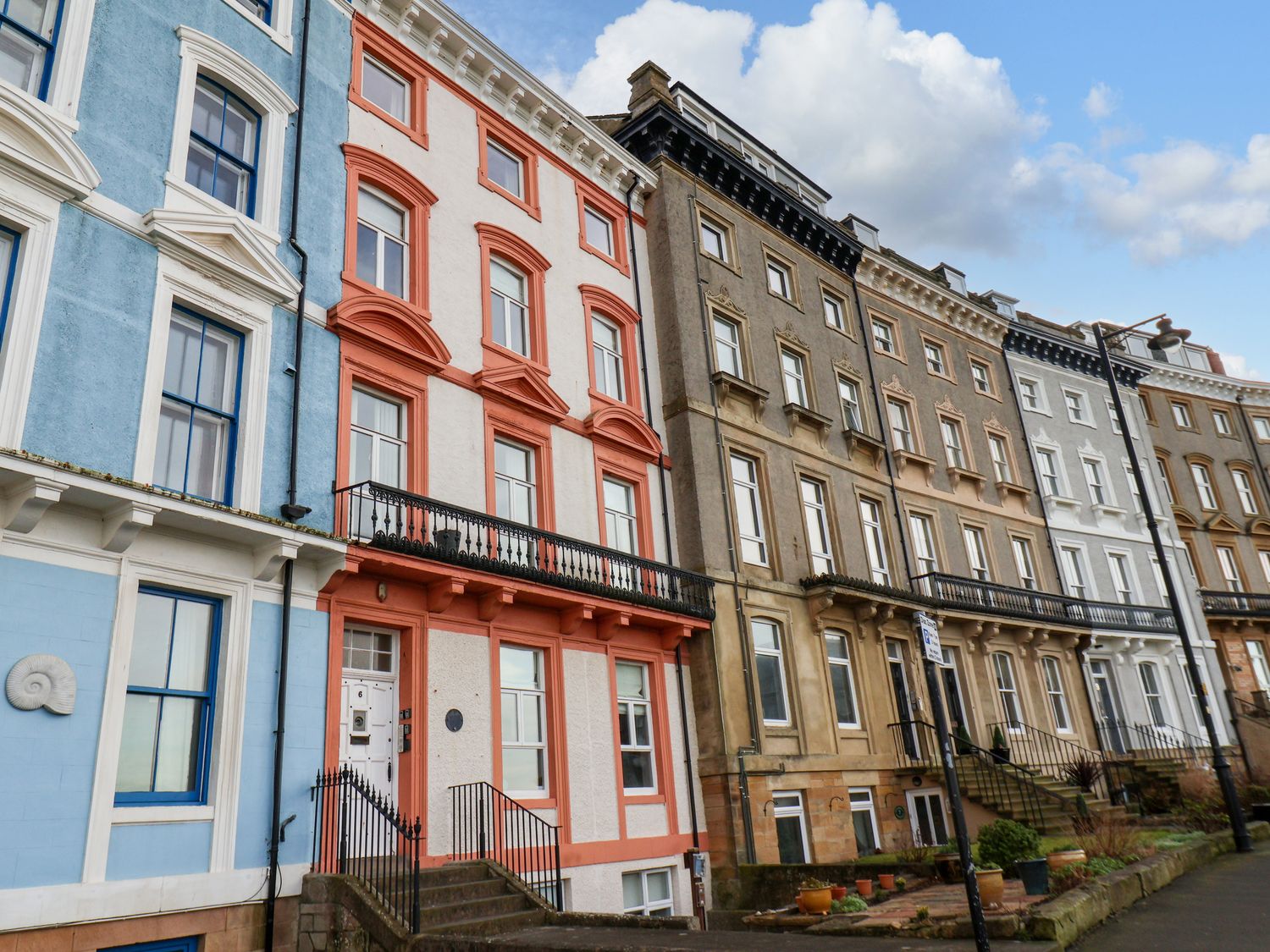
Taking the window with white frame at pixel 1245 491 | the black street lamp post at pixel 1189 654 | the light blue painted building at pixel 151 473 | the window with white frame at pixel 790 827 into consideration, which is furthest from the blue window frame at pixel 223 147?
the window with white frame at pixel 1245 491

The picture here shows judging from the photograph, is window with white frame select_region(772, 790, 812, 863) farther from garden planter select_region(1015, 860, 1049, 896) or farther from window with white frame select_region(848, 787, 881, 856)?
garden planter select_region(1015, 860, 1049, 896)

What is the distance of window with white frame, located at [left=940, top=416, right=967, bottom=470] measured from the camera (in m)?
27.2

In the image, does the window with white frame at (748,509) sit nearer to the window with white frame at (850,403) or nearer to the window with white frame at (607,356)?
the window with white frame at (607,356)

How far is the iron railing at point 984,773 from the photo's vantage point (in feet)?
60.8

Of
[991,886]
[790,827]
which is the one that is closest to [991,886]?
[991,886]

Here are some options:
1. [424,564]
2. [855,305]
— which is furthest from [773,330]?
[424,564]

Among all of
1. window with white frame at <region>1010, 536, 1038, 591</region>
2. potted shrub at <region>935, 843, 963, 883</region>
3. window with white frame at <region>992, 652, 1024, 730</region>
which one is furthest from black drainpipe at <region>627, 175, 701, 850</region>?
window with white frame at <region>1010, 536, 1038, 591</region>

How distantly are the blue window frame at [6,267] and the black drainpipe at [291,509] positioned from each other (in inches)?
134

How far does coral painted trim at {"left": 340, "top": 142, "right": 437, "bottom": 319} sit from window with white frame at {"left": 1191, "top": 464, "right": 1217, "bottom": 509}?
34258 millimetres

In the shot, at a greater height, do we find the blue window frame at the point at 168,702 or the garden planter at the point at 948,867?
the blue window frame at the point at 168,702

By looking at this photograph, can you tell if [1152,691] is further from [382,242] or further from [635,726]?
[382,242]

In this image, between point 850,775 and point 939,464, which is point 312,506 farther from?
point 939,464

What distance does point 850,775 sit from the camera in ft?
60.1

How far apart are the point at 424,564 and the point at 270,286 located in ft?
14.3
